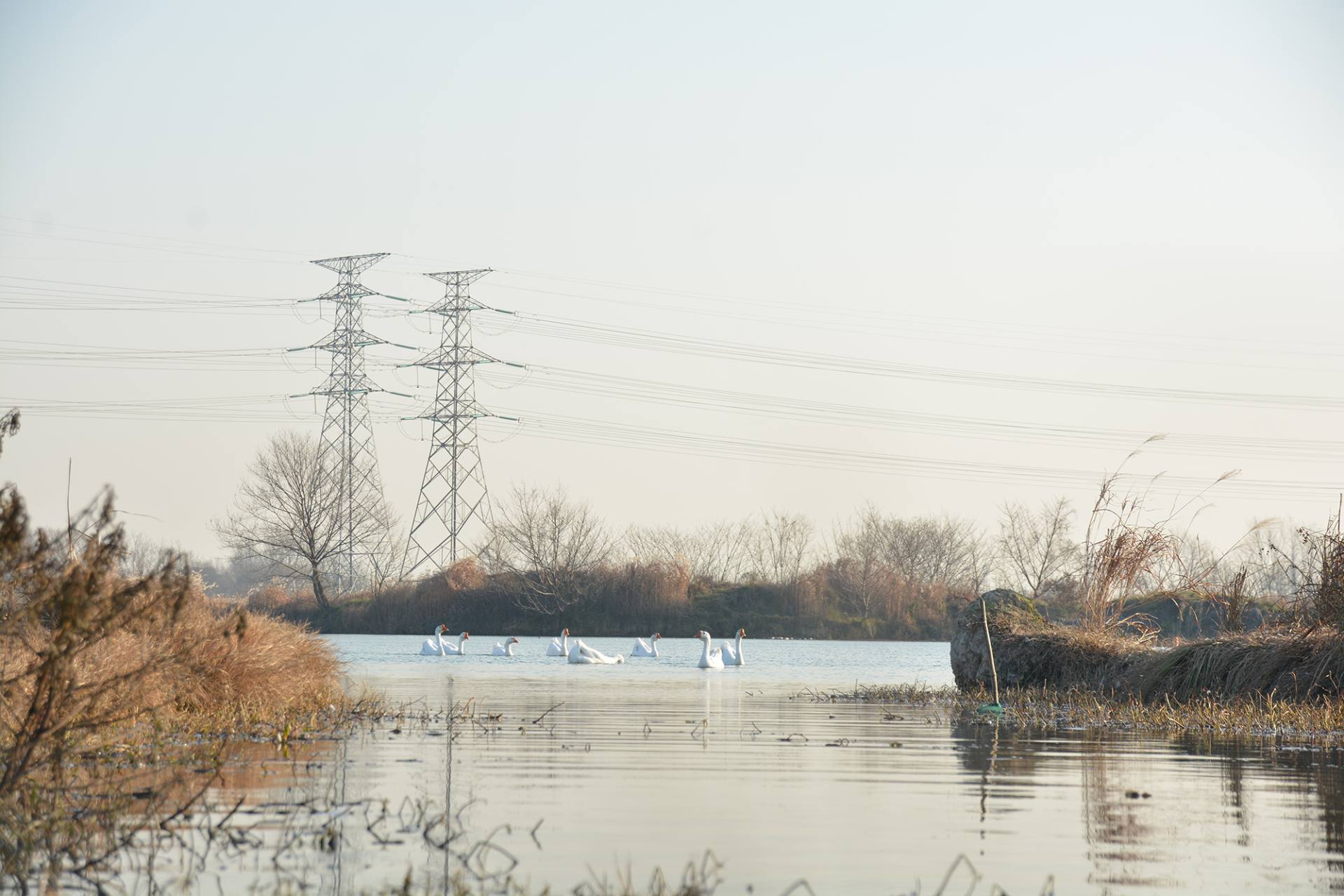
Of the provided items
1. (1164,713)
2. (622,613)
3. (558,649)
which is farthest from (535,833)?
(622,613)

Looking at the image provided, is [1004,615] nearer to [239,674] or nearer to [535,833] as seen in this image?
[239,674]

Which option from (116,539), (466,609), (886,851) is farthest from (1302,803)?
(466,609)

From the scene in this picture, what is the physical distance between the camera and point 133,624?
844 centimetres

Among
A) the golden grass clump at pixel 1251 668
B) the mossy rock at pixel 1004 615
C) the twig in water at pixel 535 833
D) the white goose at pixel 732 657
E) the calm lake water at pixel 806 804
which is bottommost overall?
the white goose at pixel 732 657

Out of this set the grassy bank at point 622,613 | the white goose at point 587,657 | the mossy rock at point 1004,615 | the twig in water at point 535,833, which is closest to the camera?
the twig in water at point 535,833

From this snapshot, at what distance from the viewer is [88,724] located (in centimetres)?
713

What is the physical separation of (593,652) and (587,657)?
1.05 ft

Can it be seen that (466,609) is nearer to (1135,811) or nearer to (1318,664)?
(1318,664)

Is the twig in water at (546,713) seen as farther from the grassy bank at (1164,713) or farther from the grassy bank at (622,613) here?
the grassy bank at (622,613)

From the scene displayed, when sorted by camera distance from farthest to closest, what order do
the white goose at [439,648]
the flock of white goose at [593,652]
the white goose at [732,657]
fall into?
the white goose at [439,648]
the white goose at [732,657]
the flock of white goose at [593,652]

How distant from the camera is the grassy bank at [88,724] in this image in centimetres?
647

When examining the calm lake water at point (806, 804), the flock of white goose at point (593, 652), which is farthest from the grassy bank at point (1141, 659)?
the flock of white goose at point (593, 652)

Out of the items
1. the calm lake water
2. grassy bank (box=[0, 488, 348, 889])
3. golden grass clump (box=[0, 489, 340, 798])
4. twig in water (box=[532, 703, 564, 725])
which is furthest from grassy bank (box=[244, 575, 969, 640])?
grassy bank (box=[0, 488, 348, 889])

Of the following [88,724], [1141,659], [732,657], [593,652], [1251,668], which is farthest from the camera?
[732,657]
